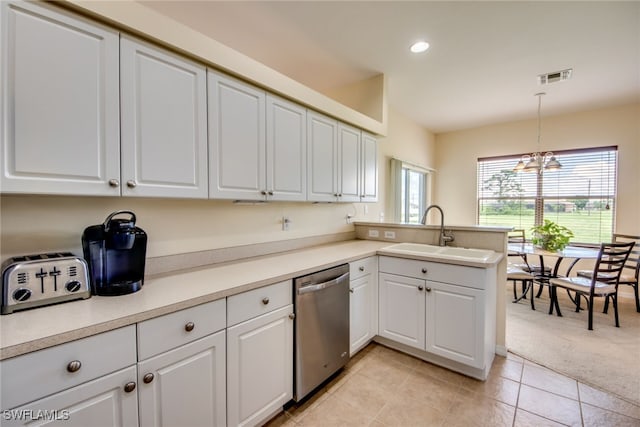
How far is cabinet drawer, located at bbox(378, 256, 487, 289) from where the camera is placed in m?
1.99

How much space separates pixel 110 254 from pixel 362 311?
1832mm

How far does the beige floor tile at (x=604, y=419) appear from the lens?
164 cm

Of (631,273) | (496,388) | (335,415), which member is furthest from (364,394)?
(631,273)

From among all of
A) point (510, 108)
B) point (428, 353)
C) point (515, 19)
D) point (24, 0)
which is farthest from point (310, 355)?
point (510, 108)

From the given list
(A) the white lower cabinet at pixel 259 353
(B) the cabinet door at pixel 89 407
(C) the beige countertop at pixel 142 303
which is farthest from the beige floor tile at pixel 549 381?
(B) the cabinet door at pixel 89 407

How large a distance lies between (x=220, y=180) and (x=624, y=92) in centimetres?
506

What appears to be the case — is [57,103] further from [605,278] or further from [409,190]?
[605,278]

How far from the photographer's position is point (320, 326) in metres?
1.87

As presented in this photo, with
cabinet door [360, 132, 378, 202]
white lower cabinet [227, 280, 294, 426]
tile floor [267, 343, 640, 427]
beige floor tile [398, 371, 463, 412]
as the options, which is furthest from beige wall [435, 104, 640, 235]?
white lower cabinet [227, 280, 294, 426]

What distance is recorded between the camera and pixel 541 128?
4.53 meters

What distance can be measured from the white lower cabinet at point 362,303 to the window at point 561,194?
376cm

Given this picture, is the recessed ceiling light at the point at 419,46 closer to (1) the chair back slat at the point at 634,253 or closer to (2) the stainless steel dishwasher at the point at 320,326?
(2) the stainless steel dishwasher at the point at 320,326

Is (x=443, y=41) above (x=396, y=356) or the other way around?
above

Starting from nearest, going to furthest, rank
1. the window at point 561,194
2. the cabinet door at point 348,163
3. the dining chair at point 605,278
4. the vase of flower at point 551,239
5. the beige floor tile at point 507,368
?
the beige floor tile at point 507,368 → the cabinet door at point 348,163 → the dining chair at point 605,278 → the vase of flower at point 551,239 → the window at point 561,194
